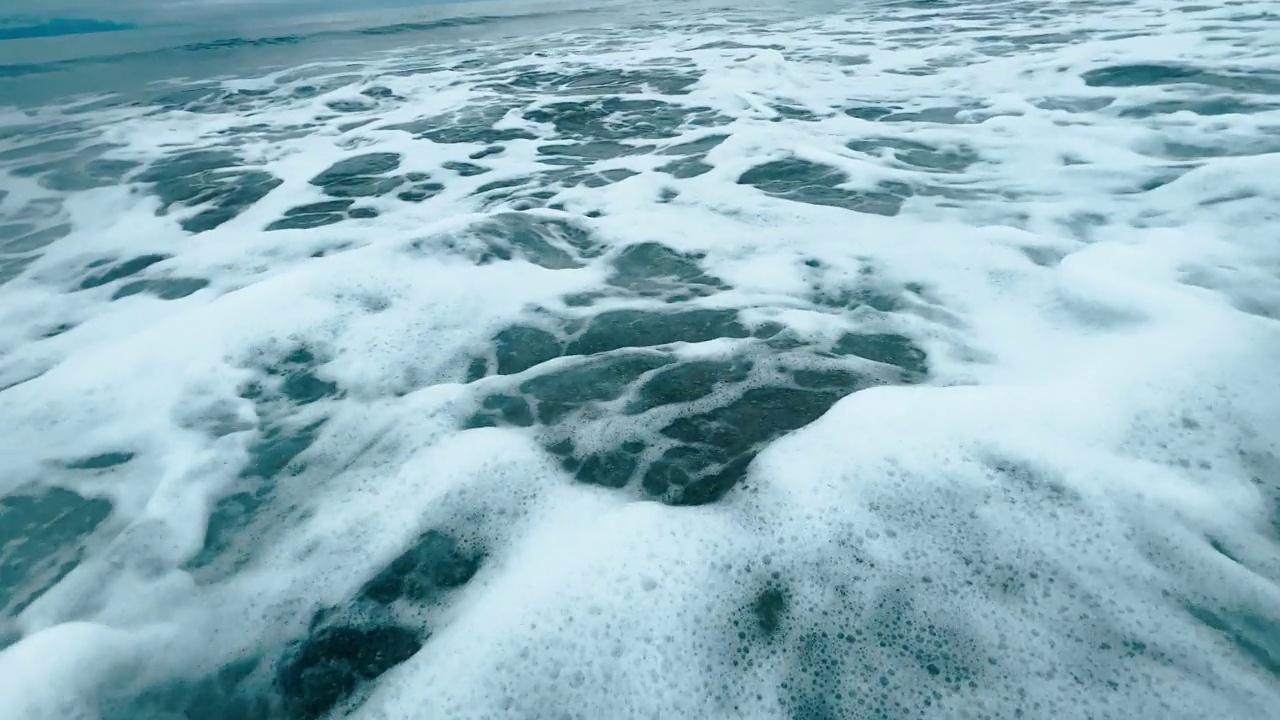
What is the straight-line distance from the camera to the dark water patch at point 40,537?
2.54m

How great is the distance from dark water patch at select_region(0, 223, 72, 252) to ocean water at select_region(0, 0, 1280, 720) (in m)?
0.16

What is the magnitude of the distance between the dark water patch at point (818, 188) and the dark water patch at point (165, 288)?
4659 millimetres

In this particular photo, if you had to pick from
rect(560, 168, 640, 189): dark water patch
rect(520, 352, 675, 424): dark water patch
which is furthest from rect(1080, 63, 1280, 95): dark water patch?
rect(520, 352, 675, 424): dark water patch

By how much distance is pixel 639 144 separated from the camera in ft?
25.4

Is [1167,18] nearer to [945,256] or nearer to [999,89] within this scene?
[999,89]

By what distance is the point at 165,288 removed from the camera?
198 inches

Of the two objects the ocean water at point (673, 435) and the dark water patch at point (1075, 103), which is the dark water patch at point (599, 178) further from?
the dark water patch at point (1075, 103)

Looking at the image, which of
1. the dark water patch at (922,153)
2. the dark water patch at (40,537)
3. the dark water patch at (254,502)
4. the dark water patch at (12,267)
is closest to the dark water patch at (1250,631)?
the dark water patch at (254,502)

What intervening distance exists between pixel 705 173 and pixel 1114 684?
214 inches

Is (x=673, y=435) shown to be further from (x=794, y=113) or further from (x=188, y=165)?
(x=188, y=165)

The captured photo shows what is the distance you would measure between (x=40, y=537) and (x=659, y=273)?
356cm

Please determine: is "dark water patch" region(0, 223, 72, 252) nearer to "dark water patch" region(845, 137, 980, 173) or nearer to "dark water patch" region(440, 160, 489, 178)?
"dark water patch" region(440, 160, 489, 178)

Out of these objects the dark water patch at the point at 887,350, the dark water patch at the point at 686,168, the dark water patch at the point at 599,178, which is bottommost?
the dark water patch at the point at 887,350

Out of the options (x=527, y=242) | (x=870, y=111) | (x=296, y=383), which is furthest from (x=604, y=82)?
(x=296, y=383)
